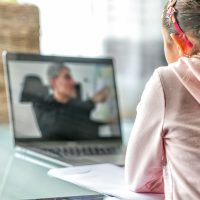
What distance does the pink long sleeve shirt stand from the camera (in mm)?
812

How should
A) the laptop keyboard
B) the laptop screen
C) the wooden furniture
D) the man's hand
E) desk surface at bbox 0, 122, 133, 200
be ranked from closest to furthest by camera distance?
1. desk surface at bbox 0, 122, 133, 200
2. the laptop keyboard
3. the laptop screen
4. the man's hand
5. the wooden furniture

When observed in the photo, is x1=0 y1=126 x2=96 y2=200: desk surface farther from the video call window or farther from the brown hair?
the brown hair

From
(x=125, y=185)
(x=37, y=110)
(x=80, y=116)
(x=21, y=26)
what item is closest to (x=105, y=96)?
(x=80, y=116)

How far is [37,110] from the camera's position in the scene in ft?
4.58

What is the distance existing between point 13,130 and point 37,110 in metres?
0.09

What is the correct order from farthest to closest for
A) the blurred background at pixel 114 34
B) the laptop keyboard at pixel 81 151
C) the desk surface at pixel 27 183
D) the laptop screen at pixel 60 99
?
the blurred background at pixel 114 34 → the laptop screen at pixel 60 99 → the laptop keyboard at pixel 81 151 → the desk surface at pixel 27 183

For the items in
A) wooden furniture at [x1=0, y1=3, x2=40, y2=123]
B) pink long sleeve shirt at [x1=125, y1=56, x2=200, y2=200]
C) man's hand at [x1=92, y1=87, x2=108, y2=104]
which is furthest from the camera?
wooden furniture at [x1=0, y1=3, x2=40, y2=123]

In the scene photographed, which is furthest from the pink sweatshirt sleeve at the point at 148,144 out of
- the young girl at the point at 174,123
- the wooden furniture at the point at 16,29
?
the wooden furniture at the point at 16,29

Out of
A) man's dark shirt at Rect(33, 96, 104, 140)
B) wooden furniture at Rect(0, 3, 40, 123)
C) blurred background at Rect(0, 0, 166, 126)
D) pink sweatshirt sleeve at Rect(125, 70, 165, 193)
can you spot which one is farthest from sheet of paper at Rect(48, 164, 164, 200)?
blurred background at Rect(0, 0, 166, 126)

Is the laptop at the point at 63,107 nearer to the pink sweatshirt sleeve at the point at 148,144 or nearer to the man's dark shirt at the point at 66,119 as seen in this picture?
the man's dark shirt at the point at 66,119

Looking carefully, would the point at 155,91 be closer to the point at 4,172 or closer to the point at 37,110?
the point at 4,172

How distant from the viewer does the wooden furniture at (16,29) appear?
5.41 feet

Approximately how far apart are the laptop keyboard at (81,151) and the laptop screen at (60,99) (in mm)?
69

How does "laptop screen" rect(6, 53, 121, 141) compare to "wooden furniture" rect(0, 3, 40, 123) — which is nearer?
"laptop screen" rect(6, 53, 121, 141)
